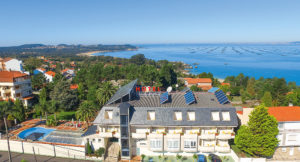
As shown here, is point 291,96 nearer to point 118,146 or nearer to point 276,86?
point 276,86

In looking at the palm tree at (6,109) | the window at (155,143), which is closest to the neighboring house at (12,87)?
the palm tree at (6,109)

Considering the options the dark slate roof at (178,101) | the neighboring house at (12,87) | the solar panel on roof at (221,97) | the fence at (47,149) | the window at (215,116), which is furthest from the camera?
the neighboring house at (12,87)

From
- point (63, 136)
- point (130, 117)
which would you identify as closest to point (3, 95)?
point (63, 136)

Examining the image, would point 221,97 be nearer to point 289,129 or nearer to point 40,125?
point 289,129

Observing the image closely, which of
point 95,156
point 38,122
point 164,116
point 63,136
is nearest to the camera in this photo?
point 164,116

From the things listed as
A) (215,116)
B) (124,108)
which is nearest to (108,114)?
(124,108)

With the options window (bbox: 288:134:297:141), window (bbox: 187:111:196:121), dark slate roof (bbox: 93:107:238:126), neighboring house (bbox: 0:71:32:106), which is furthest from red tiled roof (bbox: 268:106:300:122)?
neighboring house (bbox: 0:71:32:106)

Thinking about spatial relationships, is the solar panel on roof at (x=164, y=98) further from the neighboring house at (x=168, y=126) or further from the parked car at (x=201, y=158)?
the parked car at (x=201, y=158)
